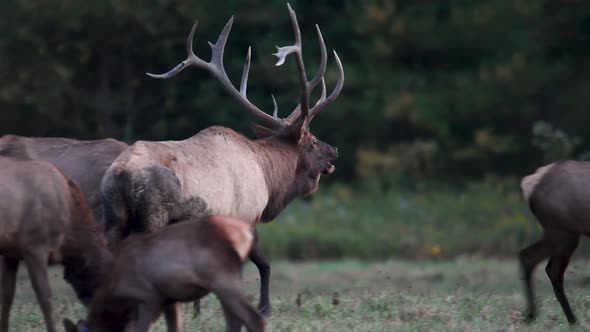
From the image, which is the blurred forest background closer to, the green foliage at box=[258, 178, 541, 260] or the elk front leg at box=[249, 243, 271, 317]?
the green foliage at box=[258, 178, 541, 260]

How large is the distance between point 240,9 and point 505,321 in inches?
510

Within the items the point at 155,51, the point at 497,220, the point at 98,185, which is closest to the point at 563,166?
the point at 98,185

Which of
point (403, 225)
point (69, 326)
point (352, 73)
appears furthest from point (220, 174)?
point (352, 73)

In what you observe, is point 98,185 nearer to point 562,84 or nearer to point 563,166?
point 563,166

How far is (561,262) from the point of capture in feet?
26.2

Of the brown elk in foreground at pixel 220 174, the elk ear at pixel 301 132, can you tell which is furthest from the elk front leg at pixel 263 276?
the elk ear at pixel 301 132

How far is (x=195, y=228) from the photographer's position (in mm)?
6418

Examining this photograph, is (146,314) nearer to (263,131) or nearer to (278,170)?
(278,170)

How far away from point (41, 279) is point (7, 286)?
1.68 feet

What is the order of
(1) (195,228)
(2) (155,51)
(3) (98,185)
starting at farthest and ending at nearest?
(2) (155,51), (3) (98,185), (1) (195,228)

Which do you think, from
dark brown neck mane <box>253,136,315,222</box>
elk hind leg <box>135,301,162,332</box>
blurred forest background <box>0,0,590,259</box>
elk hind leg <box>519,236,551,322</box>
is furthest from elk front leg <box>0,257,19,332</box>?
blurred forest background <box>0,0,590,259</box>

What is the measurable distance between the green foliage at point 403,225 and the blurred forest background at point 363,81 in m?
0.10

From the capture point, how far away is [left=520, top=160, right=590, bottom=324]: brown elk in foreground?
7.78m

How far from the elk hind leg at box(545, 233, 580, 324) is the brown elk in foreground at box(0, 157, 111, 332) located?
3.05 m
